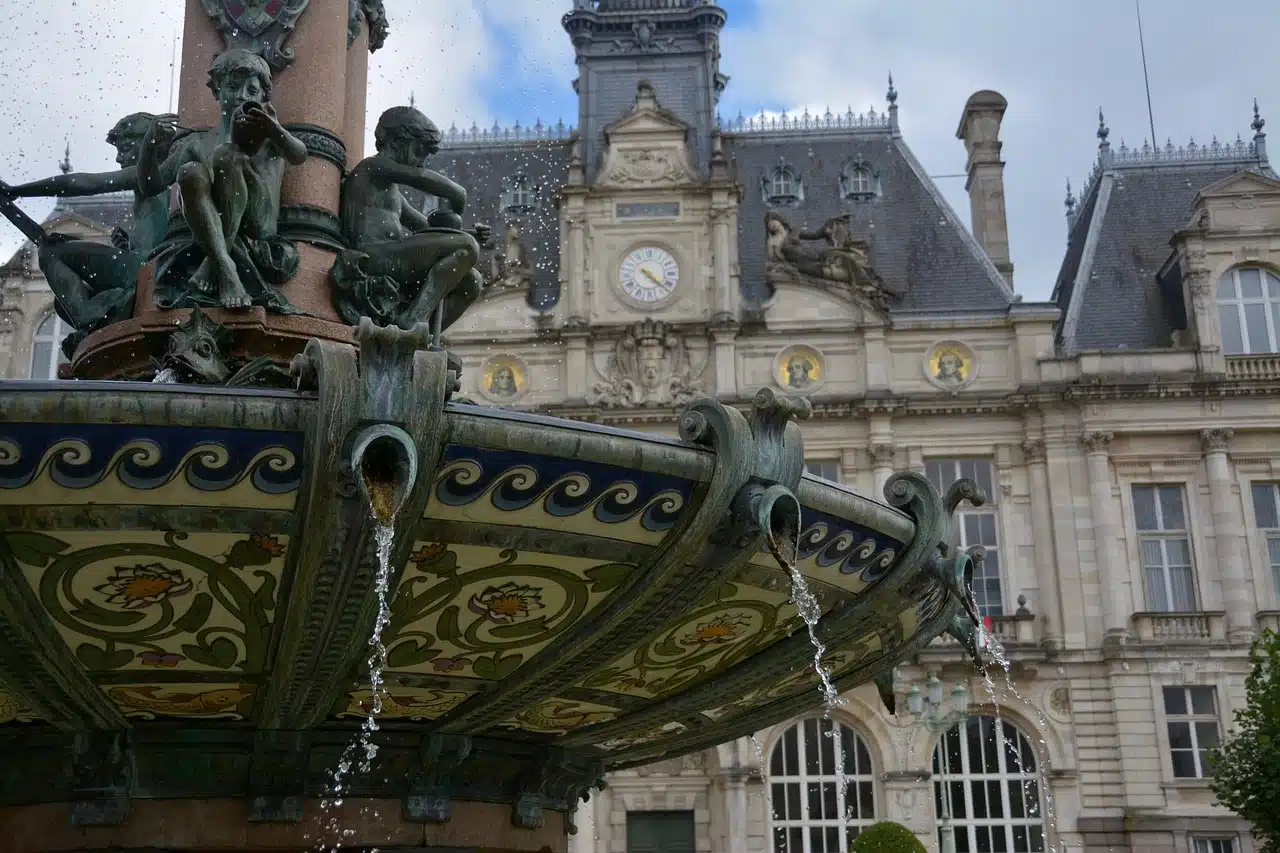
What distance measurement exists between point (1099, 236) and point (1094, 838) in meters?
13.2

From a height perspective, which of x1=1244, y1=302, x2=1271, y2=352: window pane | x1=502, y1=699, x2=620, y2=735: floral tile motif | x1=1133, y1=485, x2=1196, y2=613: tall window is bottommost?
x1=502, y1=699, x2=620, y2=735: floral tile motif

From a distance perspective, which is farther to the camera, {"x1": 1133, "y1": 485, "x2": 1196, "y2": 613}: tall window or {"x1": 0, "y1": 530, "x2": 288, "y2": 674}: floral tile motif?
{"x1": 1133, "y1": 485, "x2": 1196, "y2": 613}: tall window

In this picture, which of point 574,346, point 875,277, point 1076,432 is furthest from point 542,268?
point 1076,432

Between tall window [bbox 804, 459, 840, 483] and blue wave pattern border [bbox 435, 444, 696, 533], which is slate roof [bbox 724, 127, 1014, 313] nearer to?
tall window [bbox 804, 459, 840, 483]

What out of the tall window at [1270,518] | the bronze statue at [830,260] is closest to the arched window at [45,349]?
the bronze statue at [830,260]

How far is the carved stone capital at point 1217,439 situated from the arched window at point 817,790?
8.66 m

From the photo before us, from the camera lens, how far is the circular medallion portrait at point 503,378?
30.9 metres

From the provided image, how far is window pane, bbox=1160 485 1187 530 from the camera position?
98.1 feet

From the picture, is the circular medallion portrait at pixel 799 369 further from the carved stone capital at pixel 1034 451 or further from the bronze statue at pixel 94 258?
the bronze statue at pixel 94 258

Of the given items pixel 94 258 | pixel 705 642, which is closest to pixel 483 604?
pixel 705 642

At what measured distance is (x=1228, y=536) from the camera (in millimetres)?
29250

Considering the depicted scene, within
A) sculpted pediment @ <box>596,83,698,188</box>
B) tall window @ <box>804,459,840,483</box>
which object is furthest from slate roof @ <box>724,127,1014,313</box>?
tall window @ <box>804,459,840,483</box>

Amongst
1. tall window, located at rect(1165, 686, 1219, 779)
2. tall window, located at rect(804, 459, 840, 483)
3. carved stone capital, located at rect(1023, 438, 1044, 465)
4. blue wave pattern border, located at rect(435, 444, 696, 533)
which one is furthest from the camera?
tall window, located at rect(804, 459, 840, 483)

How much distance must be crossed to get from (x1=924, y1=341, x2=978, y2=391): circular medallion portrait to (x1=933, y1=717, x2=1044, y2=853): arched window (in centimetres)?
665
